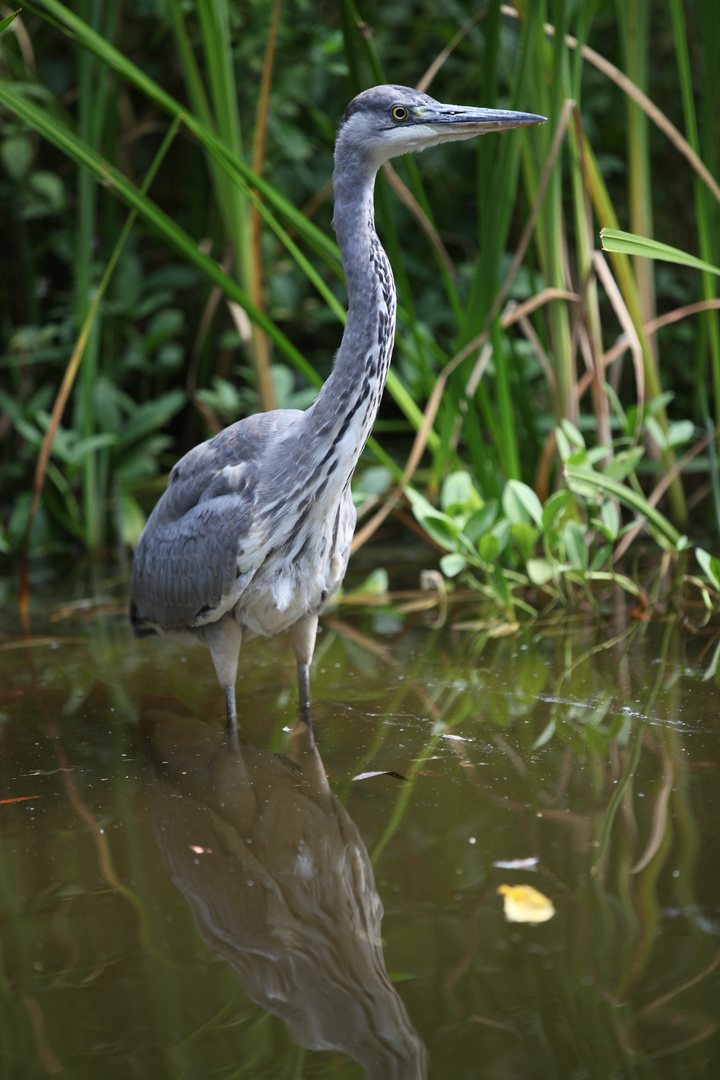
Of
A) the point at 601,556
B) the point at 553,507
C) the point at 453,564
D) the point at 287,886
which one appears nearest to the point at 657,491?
the point at 601,556

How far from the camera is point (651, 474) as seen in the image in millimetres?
5441

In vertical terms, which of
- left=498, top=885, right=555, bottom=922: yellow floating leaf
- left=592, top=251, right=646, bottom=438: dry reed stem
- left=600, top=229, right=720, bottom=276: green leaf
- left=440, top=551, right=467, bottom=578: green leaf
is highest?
left=600, top=229, right=720, bottom=276: green leaf

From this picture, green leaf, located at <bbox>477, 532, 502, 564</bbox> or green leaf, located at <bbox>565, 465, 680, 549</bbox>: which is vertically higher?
green leaf, located at <bbox>565, 465, 680, 549</bbox>

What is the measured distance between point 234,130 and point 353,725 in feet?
8.50

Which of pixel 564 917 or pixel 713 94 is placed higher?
pixel 713 94

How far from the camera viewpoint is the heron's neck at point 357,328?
2.82 metres

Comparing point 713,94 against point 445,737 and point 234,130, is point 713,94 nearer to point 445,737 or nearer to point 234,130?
point 234,130

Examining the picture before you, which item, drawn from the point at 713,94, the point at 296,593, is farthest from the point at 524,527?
the point at 713,94

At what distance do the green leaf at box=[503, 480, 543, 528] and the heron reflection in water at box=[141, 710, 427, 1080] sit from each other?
1256mm

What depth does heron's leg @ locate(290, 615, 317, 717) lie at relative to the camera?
327cm

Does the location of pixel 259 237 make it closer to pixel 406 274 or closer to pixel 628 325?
pixel 406 274

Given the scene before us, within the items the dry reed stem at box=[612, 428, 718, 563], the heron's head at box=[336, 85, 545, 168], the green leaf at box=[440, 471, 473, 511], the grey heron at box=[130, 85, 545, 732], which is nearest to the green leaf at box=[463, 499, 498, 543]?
the green leaf at box=[440, 471, 473, 511]

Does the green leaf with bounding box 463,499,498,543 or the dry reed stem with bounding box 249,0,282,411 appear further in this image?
the dry reed stem with bounding box 249,0,282,411

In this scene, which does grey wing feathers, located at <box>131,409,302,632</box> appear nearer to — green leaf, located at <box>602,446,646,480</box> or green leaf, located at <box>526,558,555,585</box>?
green leaf, located at <box>526,558,555,585</box>
